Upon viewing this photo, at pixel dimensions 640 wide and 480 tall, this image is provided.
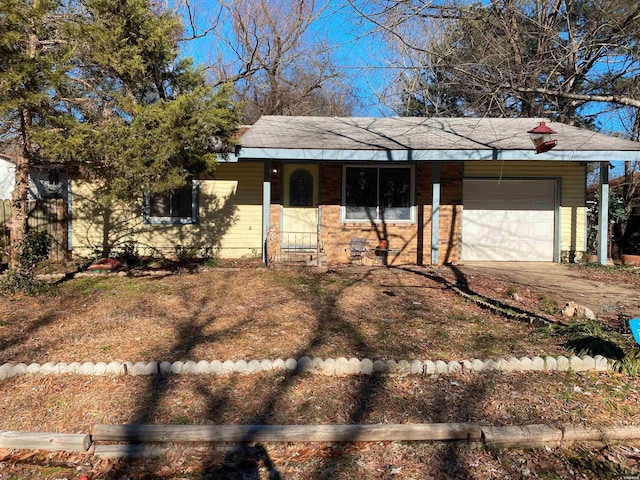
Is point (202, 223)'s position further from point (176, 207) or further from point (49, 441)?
point (49, 441)

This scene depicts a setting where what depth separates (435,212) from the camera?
10062 millimetres

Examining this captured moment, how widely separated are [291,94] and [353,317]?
18759 mm

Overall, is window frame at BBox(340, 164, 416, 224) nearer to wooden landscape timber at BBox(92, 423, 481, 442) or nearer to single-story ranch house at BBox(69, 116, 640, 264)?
single-story ranch house at BBox(69, 116, 640, 264)

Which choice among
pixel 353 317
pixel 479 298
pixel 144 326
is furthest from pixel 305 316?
pixel 479 298

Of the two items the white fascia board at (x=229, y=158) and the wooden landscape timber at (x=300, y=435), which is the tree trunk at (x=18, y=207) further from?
the wooden landscape timber at (x=300, y=435)

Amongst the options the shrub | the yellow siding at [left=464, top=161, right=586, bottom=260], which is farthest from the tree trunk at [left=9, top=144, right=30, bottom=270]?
the yellow siding at [left=464, top=161, right=586, bottom=260]

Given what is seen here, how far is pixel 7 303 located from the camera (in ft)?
20.7

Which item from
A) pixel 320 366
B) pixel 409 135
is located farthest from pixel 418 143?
pixel 320 366

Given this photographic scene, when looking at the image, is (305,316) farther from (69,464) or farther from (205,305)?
(69,464)

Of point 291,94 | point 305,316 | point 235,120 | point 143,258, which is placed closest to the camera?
point 305,316

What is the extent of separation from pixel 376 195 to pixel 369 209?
1.29ft

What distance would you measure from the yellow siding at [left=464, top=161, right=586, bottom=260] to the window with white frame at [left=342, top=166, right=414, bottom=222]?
173 cm

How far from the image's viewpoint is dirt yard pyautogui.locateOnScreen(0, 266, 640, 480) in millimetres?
2869

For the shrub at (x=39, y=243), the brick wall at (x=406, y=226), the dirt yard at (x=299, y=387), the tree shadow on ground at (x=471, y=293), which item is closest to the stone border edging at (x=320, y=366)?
the dirt yard at (x=299, y=387)
